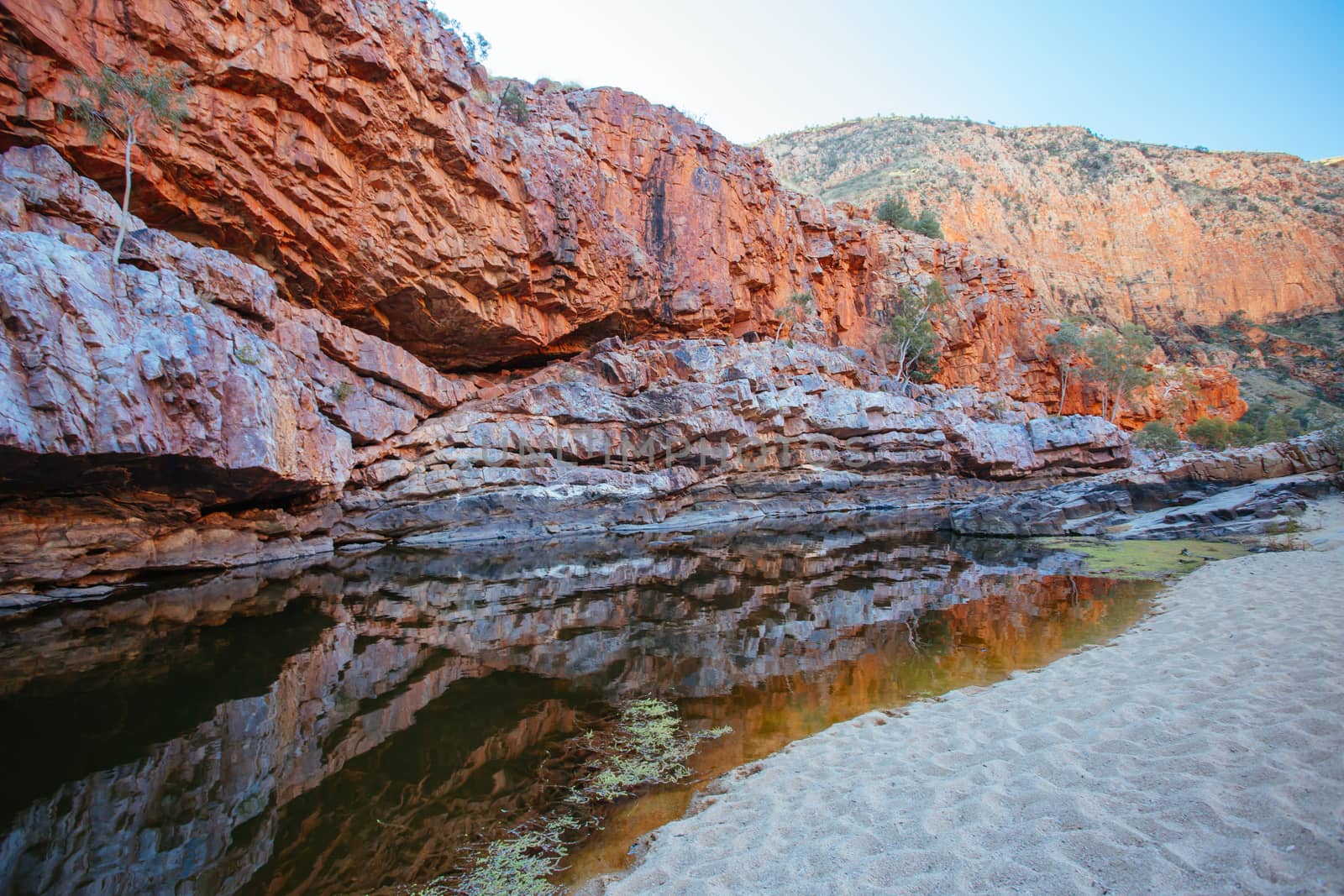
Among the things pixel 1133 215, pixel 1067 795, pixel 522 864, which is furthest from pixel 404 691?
pixel 1133 215

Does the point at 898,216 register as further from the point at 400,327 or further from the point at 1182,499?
the point at 400,327

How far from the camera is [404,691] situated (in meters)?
6.73

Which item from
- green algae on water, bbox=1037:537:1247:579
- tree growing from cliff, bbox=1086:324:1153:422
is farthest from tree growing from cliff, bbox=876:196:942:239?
green algae on water, bbox=1037:537:1247:579

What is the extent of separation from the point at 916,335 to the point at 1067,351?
45.1ft

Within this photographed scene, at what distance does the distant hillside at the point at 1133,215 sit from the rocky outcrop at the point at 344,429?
33.0 metres

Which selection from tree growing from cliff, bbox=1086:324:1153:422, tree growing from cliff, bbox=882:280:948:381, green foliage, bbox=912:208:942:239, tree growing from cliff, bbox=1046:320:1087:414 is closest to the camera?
tree growing from cliff, bbox=882:280:948:381

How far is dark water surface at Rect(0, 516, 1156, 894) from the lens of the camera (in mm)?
3994

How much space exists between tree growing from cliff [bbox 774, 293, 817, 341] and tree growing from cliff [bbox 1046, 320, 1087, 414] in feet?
68.6

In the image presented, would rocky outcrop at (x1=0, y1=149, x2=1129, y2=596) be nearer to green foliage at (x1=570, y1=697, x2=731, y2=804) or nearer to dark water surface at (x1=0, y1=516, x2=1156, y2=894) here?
dark water surface at (x1=0, y1=516, x2=1156, y2=894)

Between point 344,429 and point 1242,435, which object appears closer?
point 344,429

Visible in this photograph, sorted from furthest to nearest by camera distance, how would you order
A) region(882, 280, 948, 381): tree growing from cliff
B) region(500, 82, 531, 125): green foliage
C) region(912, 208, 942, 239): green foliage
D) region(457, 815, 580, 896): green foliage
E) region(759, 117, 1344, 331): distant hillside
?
region(759, 117, 1344, 331): distant hillside < region(912, 208, 942, 239): green foliage < region(882, 280, 948, 381): tree growing from cliff < region(500, 82, 531, 125): green foliage < region(457, 815, 580, 896): green foliage

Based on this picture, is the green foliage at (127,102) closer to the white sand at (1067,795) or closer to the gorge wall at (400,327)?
the gorge wall at (400,327)

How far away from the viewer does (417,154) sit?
22188 millimetres

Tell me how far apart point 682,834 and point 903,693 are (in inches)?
134
